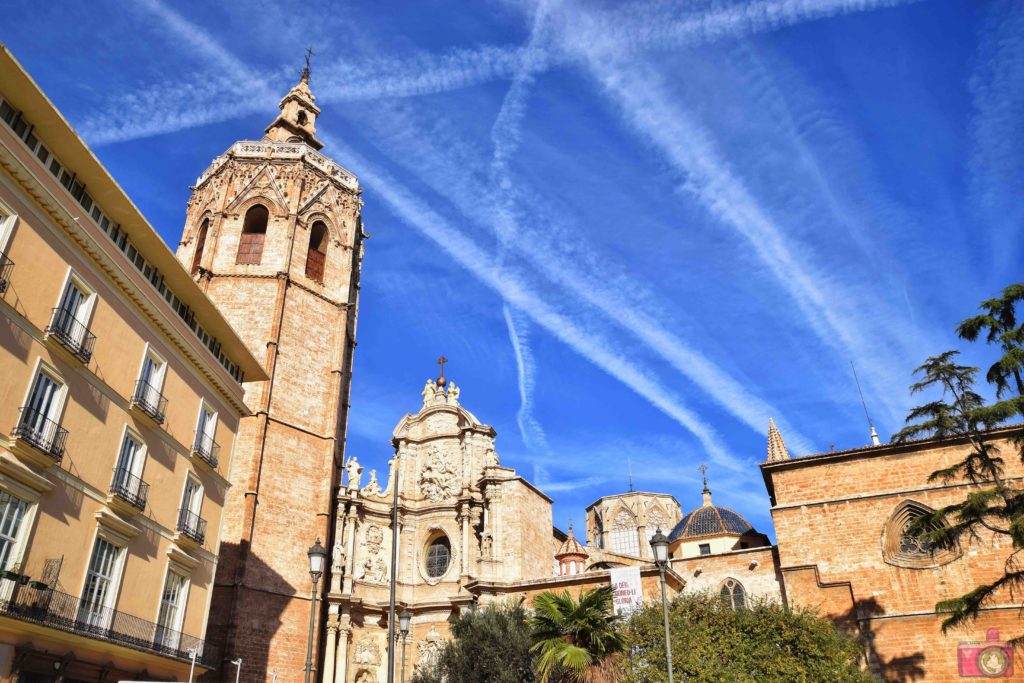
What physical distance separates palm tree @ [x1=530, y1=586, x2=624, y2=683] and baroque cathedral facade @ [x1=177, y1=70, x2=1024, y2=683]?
580 centimetres

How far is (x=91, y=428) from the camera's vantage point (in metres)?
14.5

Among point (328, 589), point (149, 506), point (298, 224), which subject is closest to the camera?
point (149, 506)

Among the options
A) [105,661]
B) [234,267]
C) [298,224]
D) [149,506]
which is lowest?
[105,661]

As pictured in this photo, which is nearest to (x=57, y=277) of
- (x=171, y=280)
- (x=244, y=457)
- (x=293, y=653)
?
(x=171, y=280)

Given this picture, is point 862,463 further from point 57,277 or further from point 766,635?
point 57,277

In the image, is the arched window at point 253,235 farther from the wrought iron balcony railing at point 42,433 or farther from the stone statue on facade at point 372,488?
the wrought iron balcony railing at point 42,433

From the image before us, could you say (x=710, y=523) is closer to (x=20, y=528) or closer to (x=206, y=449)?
(x=206, y=449)

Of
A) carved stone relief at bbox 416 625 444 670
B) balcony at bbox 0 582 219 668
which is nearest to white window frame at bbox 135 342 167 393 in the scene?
balcony at bbox 0 582 219 668

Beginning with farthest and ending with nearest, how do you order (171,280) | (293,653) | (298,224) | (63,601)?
(298,224) → (293,653) → (171,280) → (63,601)

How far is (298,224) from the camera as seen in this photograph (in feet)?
105

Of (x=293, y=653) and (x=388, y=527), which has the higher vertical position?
(x=388, y=527)

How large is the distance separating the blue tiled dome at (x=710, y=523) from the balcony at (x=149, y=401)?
3131cm

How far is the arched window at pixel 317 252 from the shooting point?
32.7 m

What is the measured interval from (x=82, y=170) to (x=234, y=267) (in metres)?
16.0
